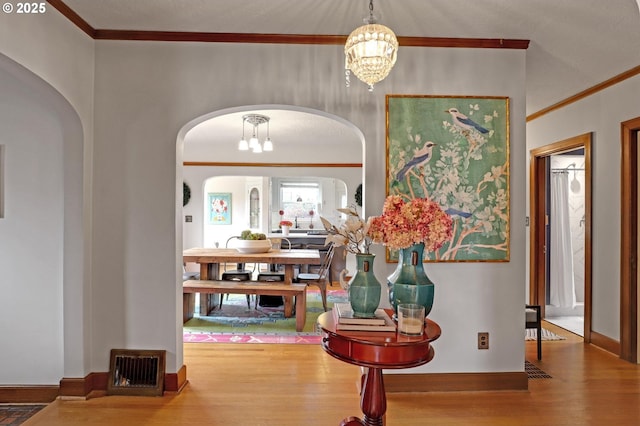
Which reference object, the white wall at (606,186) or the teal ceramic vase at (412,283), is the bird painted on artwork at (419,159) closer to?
the teal ceramic vase at (412,283)

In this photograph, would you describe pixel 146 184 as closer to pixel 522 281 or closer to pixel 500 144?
pixel 500 144

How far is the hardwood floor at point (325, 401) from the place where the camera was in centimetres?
238

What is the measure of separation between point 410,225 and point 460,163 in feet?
4.38

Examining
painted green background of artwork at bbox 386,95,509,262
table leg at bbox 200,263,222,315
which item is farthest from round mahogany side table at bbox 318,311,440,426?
table leg at bbox 200,263,222,315

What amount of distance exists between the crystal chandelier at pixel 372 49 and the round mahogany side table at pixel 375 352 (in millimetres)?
1250

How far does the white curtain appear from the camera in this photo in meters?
4.73

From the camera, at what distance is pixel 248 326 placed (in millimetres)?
4297

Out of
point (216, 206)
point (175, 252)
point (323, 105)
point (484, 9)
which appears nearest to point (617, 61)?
point (484, 9)

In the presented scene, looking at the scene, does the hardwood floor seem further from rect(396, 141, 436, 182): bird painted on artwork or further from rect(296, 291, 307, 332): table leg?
rect(396, 141, 436, 182): bird painted on artwork

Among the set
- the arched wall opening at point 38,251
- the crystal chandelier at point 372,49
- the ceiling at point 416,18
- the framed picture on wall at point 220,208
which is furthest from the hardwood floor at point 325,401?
the framed picture on wall at point 220,208

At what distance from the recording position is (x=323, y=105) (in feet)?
9.03

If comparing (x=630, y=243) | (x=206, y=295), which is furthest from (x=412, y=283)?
(x=206, y=295)

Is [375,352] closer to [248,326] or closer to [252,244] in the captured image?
[248,326]

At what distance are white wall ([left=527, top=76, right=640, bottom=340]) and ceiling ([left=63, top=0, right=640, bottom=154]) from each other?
692mm
